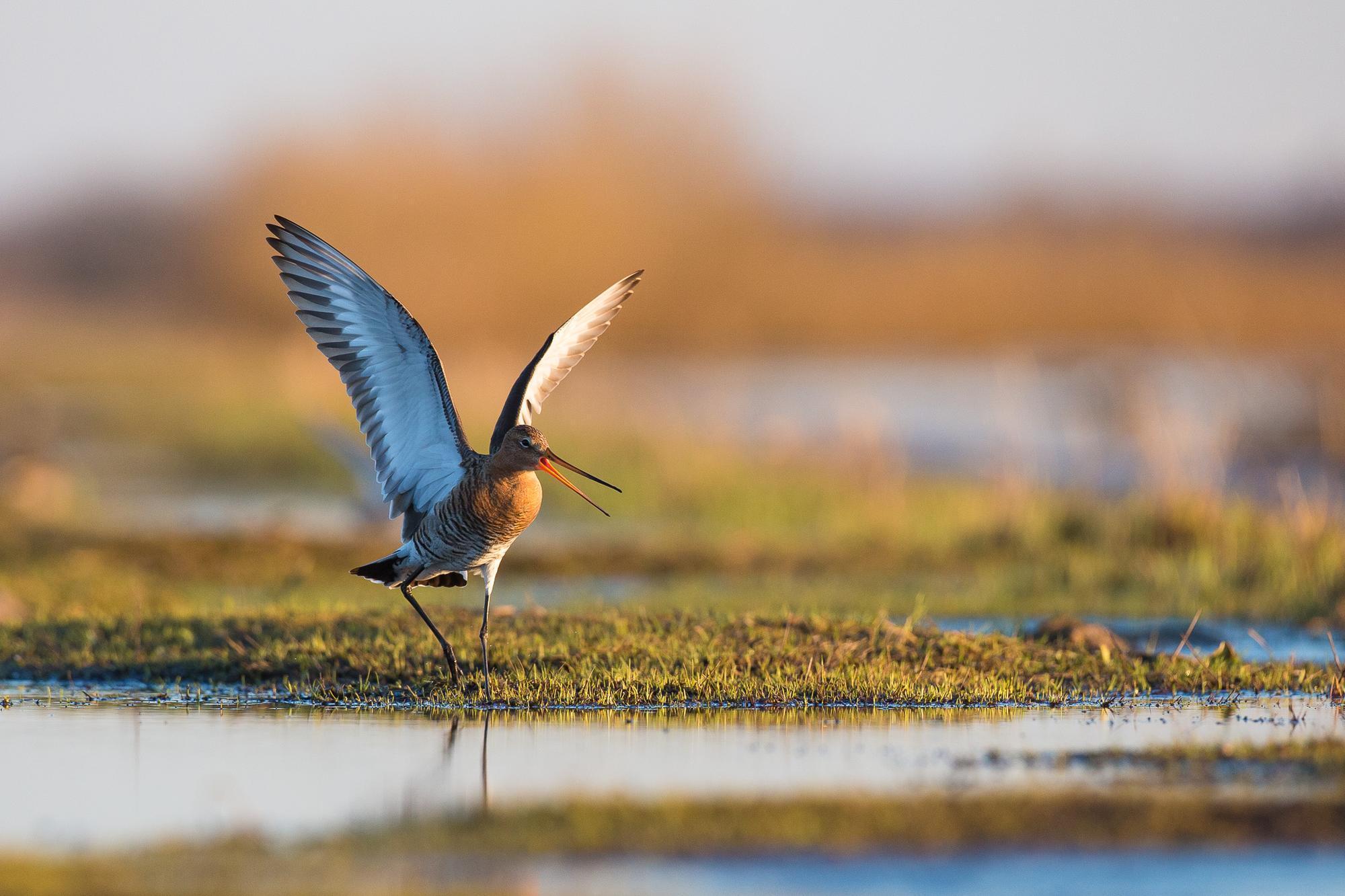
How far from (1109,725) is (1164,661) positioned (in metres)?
1.31

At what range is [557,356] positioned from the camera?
907 cm

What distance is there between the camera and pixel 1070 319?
123ft

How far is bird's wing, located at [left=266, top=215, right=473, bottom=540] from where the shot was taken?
8.32 metres

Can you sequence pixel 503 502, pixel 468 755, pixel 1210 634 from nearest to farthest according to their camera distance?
pixel 468 755, pixel 503 502, pixel 1210 634

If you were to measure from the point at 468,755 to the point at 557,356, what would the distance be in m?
2.67

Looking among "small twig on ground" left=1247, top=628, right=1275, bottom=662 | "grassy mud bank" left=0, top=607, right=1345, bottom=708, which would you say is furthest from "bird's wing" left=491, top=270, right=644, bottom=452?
"small twig on ground" left=1247, top=628, right=1275, bottom=662

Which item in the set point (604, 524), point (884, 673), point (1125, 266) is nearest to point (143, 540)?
point (604, 524)

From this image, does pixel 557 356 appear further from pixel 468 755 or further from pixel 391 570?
pixel 468 755

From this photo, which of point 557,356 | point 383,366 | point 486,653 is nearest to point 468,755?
point 486,653

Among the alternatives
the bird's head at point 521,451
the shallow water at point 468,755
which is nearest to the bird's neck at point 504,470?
the bird's head at point 521,451

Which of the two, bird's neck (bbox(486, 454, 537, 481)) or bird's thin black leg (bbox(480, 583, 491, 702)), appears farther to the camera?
bird's neck (bbox(486, 454, 537, 481))

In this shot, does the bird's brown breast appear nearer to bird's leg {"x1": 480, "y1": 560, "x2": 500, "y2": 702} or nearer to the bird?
the bird

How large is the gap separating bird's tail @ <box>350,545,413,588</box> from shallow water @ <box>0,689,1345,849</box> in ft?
2.93

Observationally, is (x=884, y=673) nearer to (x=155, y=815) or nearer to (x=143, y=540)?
(x=155, y=815)
